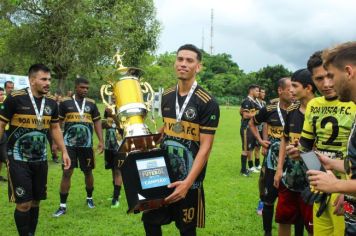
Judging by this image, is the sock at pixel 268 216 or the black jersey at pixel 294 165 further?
the sock at pixel 268 216

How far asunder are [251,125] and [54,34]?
620 inches

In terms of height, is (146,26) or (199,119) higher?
(146,26)

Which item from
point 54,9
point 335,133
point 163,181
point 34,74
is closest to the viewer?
point 163,181

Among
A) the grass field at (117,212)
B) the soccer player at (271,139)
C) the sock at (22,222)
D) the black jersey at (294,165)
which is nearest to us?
the black jersey at (294,165)

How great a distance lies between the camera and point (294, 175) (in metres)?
5.30

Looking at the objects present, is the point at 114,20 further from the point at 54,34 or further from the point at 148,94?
the point at 148,94

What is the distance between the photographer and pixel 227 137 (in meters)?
23.4

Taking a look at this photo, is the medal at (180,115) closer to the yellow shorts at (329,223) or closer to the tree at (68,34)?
the yellow shorts at (329,223)

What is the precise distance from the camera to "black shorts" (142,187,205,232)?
14.2 ft

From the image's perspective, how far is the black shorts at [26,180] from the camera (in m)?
5.83

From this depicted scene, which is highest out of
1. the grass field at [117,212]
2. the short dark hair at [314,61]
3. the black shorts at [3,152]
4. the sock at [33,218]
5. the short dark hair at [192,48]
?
the short dark hair at [192,48]

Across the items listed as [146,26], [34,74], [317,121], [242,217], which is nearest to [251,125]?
[242,217]

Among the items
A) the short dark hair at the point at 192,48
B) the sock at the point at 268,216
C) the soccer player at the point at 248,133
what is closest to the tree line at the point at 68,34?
the soccer player at the point at 248,133

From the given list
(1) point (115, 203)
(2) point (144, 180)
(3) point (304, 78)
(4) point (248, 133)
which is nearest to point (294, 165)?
(3) point (304, 78)
